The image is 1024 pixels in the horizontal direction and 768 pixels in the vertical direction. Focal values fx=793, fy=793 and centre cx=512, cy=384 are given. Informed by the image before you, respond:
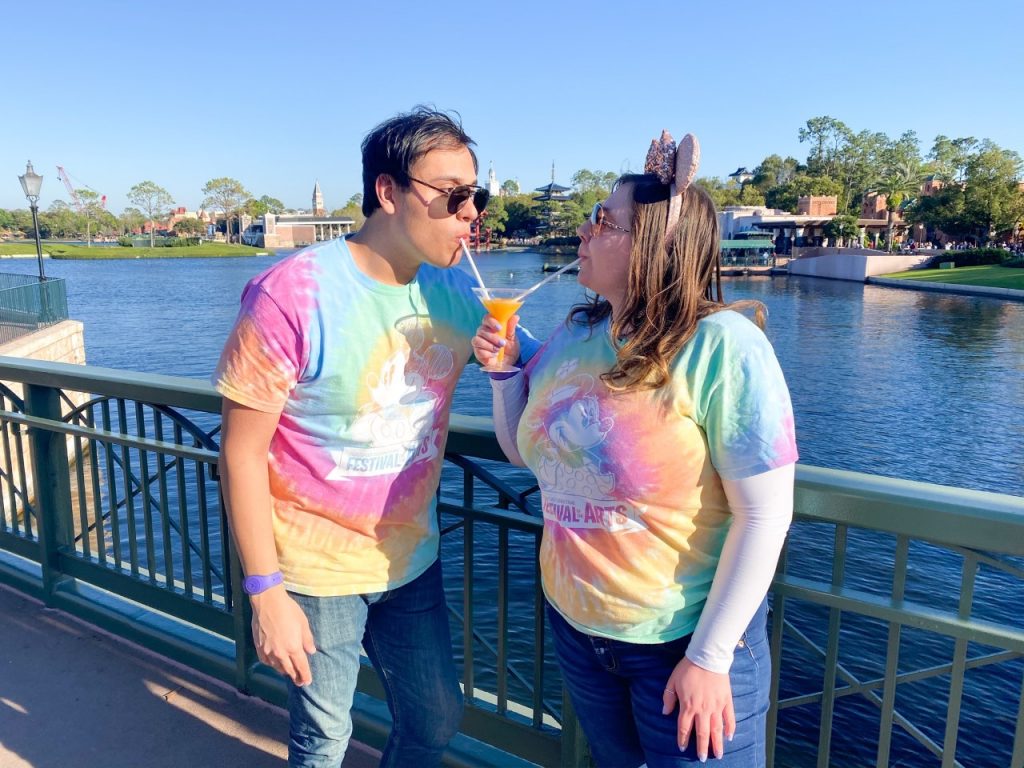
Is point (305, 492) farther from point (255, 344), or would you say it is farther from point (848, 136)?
point (848, 136)

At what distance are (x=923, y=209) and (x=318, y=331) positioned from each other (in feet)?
201

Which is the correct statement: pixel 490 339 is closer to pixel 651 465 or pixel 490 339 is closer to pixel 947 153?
pixel 651 465

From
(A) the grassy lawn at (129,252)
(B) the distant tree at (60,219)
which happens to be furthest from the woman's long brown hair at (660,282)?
(B) the distant tree at (60,219)

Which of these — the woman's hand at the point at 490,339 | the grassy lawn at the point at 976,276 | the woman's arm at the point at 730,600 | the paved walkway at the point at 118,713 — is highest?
the woman's hand at the point at 490,339

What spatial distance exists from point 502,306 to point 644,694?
2.41ft

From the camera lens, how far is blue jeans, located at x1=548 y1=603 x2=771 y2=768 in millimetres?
1270

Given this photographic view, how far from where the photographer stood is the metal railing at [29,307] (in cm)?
1232

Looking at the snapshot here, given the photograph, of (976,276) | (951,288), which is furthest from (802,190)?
(951,288)

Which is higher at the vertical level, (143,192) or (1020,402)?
(143,192)

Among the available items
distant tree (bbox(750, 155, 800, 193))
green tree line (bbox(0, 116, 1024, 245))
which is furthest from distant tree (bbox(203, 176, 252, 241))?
distant tree (bbox(750, 155, 800, 193))

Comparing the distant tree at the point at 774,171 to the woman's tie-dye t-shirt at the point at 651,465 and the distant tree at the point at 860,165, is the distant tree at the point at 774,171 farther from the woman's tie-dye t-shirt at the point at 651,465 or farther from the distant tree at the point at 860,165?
the woman's tie-dye t-shirt at the point at 651,465

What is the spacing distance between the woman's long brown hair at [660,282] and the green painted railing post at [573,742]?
0.96 m

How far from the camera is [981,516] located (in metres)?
1.25

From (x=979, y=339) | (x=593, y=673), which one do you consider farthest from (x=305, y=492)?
(x=979, y=339)
